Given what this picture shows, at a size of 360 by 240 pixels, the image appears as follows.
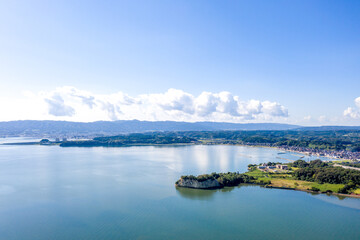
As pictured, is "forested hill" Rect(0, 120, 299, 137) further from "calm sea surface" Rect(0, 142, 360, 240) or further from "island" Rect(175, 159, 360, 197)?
"island" Rect(175, 159, 360, 197)

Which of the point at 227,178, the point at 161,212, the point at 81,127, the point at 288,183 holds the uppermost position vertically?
the point at 81,127

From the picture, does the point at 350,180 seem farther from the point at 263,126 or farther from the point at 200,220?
the point at 263,126

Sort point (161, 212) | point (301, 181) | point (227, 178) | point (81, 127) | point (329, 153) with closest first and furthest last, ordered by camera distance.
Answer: point (161, 212), point (227, 178), point (301, 181), point (329, 153), point (81, 127)

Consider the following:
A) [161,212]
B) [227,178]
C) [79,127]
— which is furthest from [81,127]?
[161,212]

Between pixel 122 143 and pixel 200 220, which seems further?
pixel 122 143

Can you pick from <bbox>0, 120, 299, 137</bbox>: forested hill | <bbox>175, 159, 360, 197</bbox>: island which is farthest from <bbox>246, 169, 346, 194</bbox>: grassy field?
<bbox>0, 120, 299, 137</bbox>: forested hill

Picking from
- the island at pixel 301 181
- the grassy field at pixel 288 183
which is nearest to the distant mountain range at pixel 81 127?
the grassy field at pixel 288 183

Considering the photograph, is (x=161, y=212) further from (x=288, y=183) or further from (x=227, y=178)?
(x=288, y=183)

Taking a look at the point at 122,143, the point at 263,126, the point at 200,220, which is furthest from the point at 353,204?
the point at 263,126

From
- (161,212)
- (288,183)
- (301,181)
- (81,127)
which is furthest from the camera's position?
(81,127)

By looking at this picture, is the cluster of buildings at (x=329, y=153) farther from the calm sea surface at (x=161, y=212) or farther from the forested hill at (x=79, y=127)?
the forested hill at (x=79, y=127)

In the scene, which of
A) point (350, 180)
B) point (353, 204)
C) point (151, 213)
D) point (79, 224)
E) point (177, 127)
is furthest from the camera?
point (177, 127)
